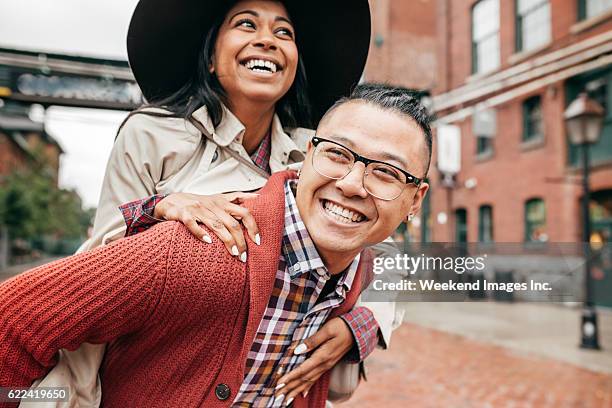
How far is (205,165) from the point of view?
5.12 feet

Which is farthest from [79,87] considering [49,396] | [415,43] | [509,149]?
[415,43]

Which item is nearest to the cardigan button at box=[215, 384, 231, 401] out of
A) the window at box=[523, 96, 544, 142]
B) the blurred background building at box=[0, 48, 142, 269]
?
the blurred background building at box=[0, 48, 142, 269]

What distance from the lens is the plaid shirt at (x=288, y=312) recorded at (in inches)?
51.0

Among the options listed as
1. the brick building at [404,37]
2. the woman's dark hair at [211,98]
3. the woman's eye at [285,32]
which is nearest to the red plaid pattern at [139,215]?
the woman's dark hair at [211,98]

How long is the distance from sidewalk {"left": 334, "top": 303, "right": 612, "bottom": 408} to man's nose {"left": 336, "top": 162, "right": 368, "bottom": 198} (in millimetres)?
4596

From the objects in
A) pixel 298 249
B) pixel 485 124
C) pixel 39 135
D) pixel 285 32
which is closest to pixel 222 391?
pixel 298 249

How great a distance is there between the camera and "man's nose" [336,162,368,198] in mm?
1260

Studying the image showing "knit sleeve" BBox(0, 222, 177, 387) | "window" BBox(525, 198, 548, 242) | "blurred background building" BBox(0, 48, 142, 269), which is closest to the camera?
"knit sleeve" BBox(0, 222, 177, 387)

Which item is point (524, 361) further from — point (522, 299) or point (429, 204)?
point (429, 204)

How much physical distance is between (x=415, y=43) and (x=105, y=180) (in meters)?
24.7

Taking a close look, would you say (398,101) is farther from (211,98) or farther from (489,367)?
(489,367)

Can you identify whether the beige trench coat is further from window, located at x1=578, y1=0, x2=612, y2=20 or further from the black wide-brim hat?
window, located at x1=578, y1=0, x2=612, y2=20

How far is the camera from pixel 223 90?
167cm

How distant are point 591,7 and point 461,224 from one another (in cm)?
737
